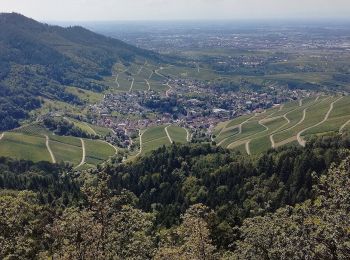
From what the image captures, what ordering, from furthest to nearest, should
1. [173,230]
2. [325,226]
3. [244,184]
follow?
[244,184], [173,230], [325,226]

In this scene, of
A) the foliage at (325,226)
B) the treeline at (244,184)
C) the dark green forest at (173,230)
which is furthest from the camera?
the treeline at (244,184)

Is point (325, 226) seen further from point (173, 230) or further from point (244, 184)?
point (244, 184)

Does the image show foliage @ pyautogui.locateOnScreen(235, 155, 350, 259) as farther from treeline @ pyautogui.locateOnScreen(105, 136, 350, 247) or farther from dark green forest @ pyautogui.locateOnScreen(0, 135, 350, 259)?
treeline @ pyautogui.locateOnScreen(105, 136, 350, 247)

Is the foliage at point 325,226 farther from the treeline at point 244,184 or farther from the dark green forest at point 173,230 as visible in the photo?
the treeline at point 244,184

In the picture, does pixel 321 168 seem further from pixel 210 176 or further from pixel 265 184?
pixel 210 176

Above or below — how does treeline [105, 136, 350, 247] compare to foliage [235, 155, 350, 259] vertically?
below

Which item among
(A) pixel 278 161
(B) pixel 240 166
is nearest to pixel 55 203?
(B) pixel 240 166

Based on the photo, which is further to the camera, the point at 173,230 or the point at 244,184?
the point at 244,184

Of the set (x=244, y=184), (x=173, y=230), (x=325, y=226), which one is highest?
(x=325, y=226)

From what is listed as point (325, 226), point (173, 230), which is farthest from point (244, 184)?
point (325, 226)

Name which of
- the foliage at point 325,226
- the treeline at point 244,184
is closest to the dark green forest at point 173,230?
the foliage at point 325,226

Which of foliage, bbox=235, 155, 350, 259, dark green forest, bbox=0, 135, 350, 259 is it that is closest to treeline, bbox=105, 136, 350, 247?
dark green forest, bbox=0, 135, 350, 259
